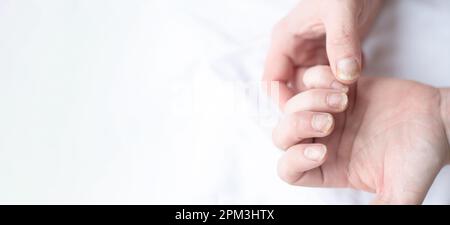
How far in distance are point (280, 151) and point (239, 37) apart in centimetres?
29

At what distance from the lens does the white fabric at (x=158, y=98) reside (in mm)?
965

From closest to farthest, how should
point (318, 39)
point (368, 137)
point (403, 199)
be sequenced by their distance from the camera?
point (403, 199)
point (368, 137)
point (318, 39)

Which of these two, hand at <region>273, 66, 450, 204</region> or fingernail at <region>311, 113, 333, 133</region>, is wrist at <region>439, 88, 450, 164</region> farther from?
fingernail at <region>311, 113, 333, 133</region>

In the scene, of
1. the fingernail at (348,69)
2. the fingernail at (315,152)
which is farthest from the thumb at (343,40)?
the fingernail at (315,152)

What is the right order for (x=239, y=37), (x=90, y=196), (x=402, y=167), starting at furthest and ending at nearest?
(x=239, y=37)
(x=90, y=196)
(x=402, y=167)

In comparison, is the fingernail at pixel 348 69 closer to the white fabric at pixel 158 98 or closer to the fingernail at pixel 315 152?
the fingernail at pixel 315 152

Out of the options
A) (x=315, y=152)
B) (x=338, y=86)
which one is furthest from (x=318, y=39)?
(x=315, y=152)

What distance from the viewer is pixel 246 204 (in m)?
0.93

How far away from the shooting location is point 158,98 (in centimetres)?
105

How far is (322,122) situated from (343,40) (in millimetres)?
Result: 139

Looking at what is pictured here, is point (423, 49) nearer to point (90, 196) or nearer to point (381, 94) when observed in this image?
point (381, 94)

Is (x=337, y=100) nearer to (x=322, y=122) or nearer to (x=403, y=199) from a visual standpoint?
(x=322, y=122)

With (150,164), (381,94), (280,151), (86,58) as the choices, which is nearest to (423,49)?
(381,94)
